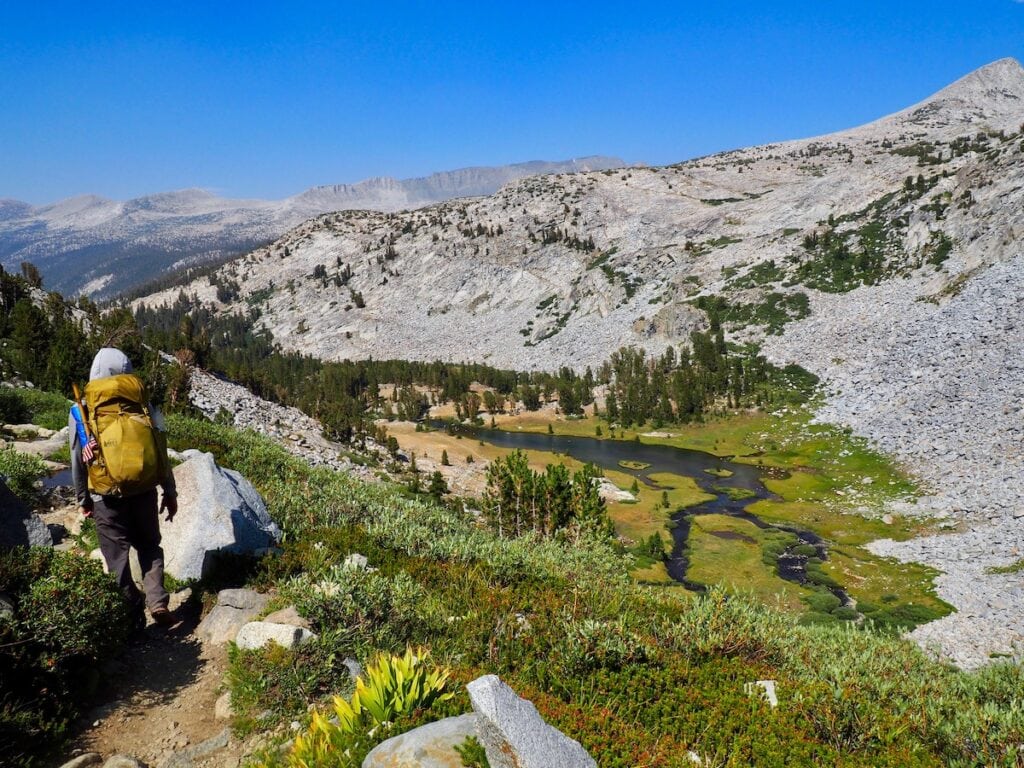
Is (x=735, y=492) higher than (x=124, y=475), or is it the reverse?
(x=124, y=475)

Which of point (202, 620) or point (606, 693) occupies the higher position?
point (202, 620)

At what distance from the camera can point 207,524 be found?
11.6 m

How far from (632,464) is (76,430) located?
9191 cm

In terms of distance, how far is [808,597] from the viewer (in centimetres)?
4441

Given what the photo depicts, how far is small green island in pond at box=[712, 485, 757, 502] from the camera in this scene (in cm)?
7444

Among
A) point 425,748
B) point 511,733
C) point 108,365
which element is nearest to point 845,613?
point 511,733

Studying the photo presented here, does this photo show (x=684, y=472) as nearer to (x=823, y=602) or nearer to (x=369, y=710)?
(x=823, y=602)

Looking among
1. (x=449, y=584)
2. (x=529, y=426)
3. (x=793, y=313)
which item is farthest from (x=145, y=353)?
(x=793, y=313)

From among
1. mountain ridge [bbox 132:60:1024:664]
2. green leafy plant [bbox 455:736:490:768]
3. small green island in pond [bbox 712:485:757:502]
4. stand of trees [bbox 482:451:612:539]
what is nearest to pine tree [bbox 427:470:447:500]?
stand of trees [bbox 482:451:612:539]

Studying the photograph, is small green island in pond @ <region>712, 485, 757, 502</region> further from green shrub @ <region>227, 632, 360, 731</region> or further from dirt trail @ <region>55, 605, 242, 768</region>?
dirt trail @ <region>55, 605, 242, 768</region>

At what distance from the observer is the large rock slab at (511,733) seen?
514 cm

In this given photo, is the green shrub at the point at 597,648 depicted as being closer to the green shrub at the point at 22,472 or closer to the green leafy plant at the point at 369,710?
the green leafy plant at the point at 369,710

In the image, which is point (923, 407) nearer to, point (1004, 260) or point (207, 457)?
point (1004, 260)

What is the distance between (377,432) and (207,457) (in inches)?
3506
